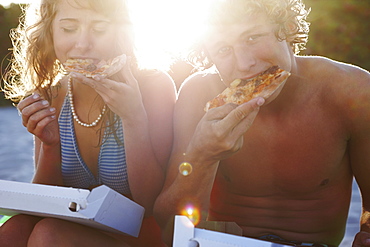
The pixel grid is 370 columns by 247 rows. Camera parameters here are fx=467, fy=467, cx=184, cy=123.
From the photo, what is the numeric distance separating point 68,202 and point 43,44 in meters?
1.42

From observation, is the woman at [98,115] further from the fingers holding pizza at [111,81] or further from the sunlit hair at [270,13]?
the sunlit hair at [270,13]

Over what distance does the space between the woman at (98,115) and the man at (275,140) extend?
157 mm

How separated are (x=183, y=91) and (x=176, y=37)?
0.41 metres

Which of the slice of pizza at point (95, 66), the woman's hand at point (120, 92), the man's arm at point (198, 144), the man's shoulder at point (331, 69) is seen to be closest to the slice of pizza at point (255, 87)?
the man's arm at point (198, 144)

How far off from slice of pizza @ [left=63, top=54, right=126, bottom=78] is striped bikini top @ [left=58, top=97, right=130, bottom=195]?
32 cm

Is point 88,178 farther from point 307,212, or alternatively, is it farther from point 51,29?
point 307,212

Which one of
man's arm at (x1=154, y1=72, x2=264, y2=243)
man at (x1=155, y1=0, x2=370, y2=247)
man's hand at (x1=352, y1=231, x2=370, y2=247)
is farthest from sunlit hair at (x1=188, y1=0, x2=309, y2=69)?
man's hand at (x1=352, y1=231, x2=370, y2=247)

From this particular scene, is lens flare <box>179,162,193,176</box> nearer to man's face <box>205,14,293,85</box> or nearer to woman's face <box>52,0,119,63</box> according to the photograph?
man's face <box>205,14,293,85</box>

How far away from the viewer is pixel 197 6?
2229mm

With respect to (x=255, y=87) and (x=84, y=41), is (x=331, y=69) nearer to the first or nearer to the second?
(x=255, y=87)

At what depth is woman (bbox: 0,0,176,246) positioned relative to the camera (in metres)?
2.27

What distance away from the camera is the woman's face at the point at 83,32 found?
2.41 meters

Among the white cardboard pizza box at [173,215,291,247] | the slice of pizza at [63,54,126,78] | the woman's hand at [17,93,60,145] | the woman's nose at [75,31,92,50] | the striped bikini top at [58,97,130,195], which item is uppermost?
the woman's nose at [75,31,92,50]

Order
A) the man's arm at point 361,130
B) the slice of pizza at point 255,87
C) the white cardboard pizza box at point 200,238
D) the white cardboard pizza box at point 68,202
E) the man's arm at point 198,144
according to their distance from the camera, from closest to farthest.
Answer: the white cardboard pizza box at point 200,238 < the white cardboard pizza box at point 68,202 < the man's arm at point 198,144 < the slice of pizza at point 255,87 < the man's arm at point 361,130
